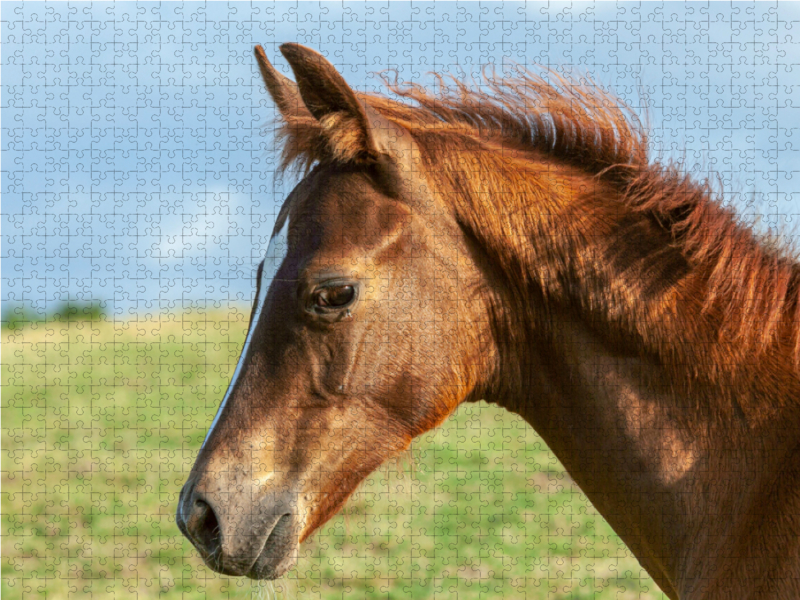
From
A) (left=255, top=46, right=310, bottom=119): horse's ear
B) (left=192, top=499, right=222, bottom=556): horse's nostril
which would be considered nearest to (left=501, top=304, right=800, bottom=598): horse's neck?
(left=192, top=499, right=222, bottom=556): horse's nostril

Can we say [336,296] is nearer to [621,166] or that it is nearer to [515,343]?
[515,343]

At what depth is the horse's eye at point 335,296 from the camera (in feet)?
9.59

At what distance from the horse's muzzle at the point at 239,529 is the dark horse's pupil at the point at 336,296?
783 mm

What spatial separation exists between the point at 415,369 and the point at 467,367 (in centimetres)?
25

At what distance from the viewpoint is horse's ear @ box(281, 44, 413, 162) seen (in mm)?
2914

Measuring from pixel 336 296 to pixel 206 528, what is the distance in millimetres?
1037

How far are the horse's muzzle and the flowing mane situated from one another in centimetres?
145

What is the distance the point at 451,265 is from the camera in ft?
10.0

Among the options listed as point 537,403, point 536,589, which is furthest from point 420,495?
point 537,403

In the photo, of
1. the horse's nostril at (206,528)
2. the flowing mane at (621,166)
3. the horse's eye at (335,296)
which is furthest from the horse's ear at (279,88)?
the horse's nostril at (206,528)

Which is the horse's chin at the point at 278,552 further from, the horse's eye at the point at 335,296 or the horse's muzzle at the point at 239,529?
the horse's eye at the point at 335,296

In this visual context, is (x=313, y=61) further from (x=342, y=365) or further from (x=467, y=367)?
(x=467, y=367)

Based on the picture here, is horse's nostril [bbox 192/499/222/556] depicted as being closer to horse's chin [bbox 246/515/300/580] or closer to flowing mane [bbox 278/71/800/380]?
horse's chin [bbox 246/515/300/580]

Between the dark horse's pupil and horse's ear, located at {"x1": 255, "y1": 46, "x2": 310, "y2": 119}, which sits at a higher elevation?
horse's ear, located at {"x1": 255, "y1": 46, "x2": 310, "y2": 119}
